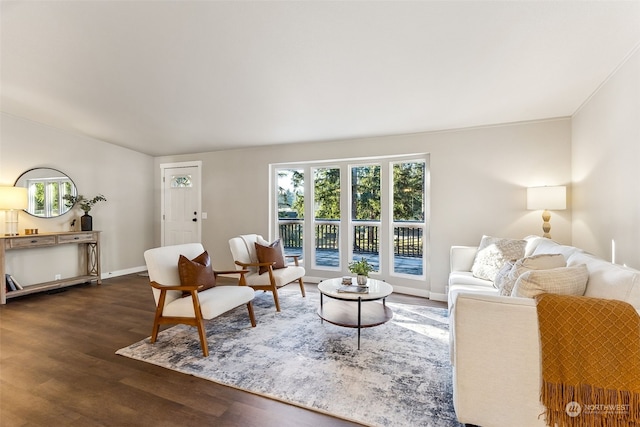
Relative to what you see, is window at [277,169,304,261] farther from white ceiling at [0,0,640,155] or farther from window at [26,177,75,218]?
window at [26,177,75,218]

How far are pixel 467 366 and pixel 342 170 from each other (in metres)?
3.50

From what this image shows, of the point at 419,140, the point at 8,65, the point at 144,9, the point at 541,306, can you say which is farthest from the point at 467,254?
the point at 8,65

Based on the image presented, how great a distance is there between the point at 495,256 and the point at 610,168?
1.20 metres

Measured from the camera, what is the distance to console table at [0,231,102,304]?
147 inches

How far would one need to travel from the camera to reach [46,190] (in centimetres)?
445

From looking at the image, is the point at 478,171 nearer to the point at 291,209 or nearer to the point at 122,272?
the point at 291,209

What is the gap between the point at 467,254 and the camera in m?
3.38

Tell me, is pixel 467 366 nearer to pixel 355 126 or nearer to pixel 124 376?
pixel 124 376

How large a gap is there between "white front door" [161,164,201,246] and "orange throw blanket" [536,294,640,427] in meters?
5.53

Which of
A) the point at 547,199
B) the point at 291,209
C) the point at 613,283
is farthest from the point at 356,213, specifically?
the point at 613,283

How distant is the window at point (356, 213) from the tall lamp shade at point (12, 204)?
3.57 m

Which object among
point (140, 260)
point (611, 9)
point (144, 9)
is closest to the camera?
point (611, 9)

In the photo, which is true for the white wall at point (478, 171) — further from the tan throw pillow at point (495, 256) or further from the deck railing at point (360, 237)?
the tan throw pillow at point (495, 256)

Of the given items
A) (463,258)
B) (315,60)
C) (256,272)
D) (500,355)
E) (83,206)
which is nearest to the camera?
(500,355)
